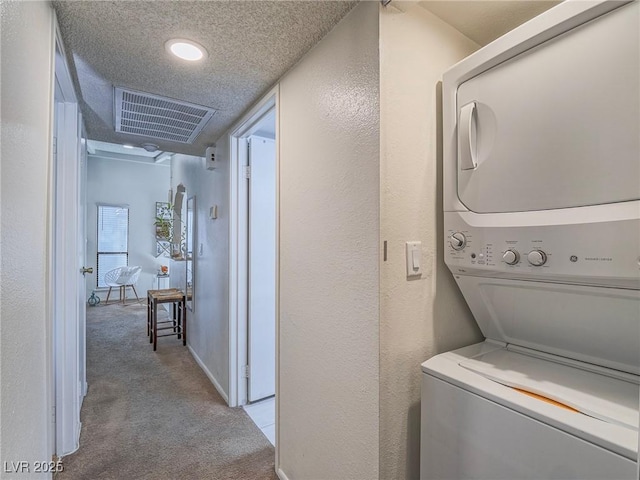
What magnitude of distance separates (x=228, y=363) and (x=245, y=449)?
2.15ft

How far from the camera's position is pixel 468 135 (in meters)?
1.07

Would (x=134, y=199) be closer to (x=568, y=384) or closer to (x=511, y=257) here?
(x=511, y=257)

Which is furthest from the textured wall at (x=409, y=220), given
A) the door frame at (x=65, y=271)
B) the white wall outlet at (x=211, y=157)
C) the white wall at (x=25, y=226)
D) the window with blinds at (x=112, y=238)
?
the window with blinds at (x=112, y=238)

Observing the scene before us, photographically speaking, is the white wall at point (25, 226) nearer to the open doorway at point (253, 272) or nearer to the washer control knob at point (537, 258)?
the open doorway at point (253, 272)

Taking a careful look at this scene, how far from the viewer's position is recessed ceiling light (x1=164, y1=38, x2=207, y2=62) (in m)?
1.38

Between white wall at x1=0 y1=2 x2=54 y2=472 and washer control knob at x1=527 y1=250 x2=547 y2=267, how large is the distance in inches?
54.4

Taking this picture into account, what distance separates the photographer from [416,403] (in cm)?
116

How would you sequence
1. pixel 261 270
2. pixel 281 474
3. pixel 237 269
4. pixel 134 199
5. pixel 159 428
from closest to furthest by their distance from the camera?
pixel 281 474 < pixel 159 428 < pixel 237 269 < pixel 261 270 < pixel 134 199

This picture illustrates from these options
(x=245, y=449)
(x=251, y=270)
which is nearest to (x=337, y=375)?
(x=245, y=449)

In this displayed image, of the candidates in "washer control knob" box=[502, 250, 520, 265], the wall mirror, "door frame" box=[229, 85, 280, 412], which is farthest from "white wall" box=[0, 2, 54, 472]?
the wall mirror

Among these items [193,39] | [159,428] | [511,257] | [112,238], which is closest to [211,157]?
[193,39]

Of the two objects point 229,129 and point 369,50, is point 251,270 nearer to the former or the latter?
point 229,129

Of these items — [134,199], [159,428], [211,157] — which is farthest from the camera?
[134,199]

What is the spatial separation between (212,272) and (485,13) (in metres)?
2.60
